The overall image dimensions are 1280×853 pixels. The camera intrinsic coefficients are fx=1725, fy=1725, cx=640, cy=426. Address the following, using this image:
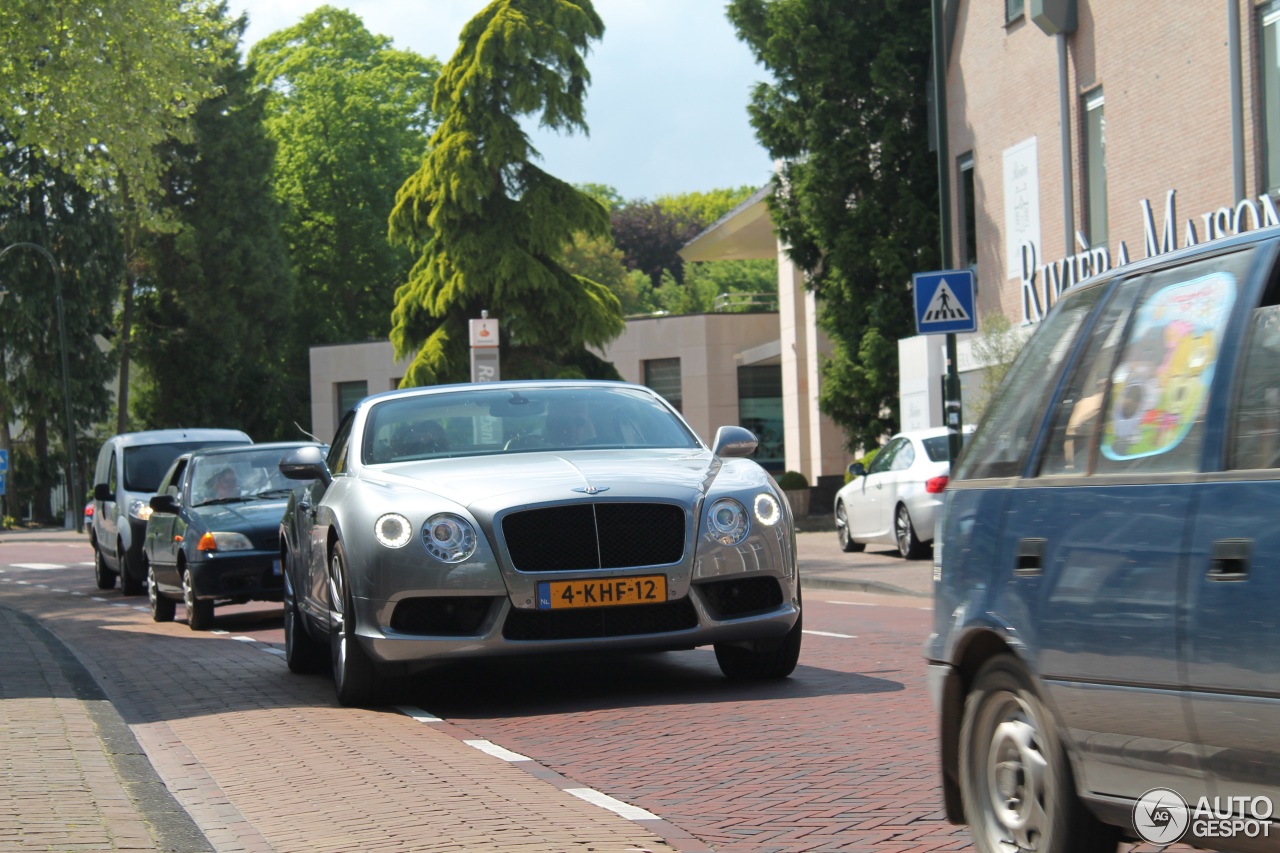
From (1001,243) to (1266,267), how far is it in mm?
23585

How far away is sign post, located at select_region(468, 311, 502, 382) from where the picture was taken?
2431 cm

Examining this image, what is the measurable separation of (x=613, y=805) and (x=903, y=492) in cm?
1534

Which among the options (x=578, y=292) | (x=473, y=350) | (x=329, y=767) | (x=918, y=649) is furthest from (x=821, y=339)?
(x=329, y=767)

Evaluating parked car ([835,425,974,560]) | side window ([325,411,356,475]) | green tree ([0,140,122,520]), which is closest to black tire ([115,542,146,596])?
parked car ([835,425,974,560])

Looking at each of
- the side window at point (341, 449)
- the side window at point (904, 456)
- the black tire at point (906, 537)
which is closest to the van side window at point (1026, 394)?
the side window at point (341, 449)

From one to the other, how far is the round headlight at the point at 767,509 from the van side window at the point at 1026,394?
3.84 metres

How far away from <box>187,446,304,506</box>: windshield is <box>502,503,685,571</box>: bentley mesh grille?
8547 mm

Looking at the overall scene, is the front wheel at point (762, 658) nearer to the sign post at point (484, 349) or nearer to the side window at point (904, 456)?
the side window at point (904, 456)

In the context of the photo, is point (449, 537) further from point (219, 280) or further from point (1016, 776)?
point (219, 280)

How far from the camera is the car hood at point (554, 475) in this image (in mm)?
8719

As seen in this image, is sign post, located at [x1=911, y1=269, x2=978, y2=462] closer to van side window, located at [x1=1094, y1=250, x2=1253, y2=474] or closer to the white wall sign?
the white wall sign

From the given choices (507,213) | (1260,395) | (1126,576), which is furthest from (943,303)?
(507,213)

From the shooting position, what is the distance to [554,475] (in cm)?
899

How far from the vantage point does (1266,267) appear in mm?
3918
